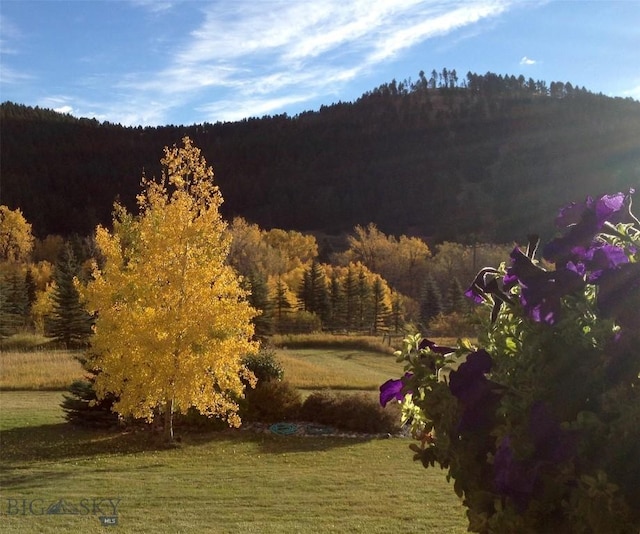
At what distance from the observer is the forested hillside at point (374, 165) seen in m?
133

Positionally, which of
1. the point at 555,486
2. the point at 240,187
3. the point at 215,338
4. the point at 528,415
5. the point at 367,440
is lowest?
the point at 367,440

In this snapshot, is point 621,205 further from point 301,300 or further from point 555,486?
point 301,300

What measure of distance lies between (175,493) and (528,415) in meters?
9.71

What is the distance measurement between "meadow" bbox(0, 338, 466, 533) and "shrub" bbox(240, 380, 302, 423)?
1.17 meters

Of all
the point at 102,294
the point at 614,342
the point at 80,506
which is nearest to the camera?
the point at 614,342

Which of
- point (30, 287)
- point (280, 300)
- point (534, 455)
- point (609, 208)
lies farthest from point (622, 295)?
point (30, 287)

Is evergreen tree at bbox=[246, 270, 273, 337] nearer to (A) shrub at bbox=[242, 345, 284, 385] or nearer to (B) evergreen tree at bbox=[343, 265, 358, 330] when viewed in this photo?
(B) evergreen tree at bbox=[343, 265, 358, 330]

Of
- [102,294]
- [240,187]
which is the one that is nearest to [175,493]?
[102,294]

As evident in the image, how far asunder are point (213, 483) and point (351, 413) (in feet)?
23.3

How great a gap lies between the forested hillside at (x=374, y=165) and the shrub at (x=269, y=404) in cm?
10004

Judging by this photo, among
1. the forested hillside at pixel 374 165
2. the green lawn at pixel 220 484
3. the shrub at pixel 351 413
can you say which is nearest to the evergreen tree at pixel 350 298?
the shrub at pixel 351 413

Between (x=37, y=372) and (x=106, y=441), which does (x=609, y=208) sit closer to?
(x=106, y=441)

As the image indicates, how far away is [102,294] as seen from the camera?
12.7 meters

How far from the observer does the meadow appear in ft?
27.3
